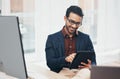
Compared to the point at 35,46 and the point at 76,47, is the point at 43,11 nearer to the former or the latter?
the point at 35,46

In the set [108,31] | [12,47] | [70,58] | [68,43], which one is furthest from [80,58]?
[108,31]

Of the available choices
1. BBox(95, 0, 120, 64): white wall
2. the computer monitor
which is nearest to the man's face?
the computer monitor

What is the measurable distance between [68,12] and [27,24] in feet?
2.99

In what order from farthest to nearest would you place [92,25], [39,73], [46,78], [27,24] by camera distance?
[92,25] → [27,24] → [39,73] → [46,78]

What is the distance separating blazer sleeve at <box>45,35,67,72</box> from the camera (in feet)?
7.36

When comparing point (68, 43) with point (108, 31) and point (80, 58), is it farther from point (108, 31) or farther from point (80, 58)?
point (108, 31)

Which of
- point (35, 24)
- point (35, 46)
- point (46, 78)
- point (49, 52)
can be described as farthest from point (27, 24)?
point (46, 78)

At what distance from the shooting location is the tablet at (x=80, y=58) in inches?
82.0

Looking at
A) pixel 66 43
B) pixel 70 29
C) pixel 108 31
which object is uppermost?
pixel 70 29

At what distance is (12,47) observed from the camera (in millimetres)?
1377

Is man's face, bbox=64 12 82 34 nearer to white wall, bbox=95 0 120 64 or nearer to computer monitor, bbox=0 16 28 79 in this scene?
computer monitor, bbox=0 16 28 79

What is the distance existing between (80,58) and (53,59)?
0.95 feet

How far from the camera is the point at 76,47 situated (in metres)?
2.37

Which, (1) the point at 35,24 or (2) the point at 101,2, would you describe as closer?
(1) the point at 35,24
